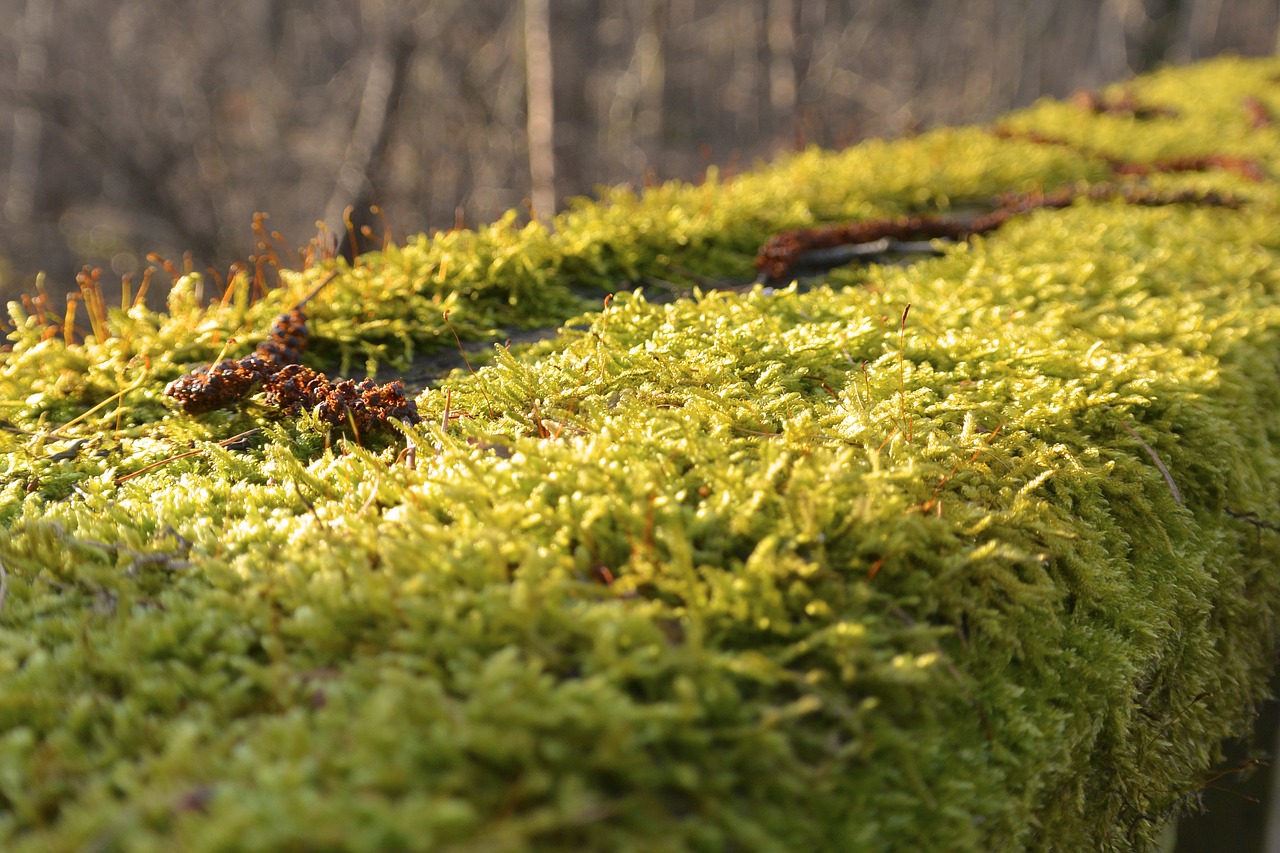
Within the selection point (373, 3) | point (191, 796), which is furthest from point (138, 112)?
point (191, 796)

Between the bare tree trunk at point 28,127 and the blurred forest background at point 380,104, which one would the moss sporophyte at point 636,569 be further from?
the bare tree trunk at point 28,127

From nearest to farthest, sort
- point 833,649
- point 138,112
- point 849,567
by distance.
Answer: point 833,649
point 849,567
point 138,112

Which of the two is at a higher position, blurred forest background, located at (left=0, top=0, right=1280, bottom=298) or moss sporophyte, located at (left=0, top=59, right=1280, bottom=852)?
blurred forest background, located at (left=0, top=0, right=1280, bottom=298)

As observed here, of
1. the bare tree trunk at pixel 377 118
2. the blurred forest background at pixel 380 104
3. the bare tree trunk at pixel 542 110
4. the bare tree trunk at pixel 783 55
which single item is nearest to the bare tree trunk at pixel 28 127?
the blurred forest background at pixel 380 104

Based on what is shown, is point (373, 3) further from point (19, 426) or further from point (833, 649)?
point (833, 649)

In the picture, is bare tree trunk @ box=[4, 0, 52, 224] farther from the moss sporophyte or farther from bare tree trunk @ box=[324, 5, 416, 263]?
the moss sporophyte

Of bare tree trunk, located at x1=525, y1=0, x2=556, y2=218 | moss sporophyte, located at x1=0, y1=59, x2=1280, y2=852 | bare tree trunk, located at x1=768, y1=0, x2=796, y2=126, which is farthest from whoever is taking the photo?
bare tree trunk, located at x1=768, y1=0, x2=796, y2=126

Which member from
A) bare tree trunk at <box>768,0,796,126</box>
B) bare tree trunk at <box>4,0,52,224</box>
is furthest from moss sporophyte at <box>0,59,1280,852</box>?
bare tree trunk at <box>768,0,796,126</box>
